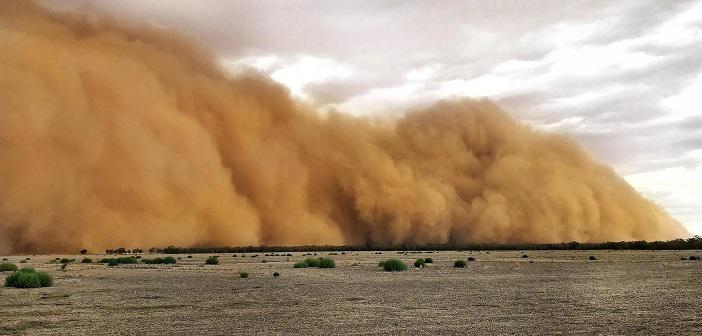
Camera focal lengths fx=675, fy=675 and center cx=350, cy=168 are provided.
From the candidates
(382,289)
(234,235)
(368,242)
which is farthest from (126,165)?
(382,289)

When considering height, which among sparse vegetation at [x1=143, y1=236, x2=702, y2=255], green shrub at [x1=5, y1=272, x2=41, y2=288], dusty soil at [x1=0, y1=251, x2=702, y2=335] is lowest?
dusty soil at [x1=0, y1=251, x2=702, y2=335]

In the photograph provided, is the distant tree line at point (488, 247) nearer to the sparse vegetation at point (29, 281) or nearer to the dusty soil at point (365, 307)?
the sparse vegetation at point (29, 281)

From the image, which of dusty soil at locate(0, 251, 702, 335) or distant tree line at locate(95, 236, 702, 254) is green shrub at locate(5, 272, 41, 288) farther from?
distant tree line at locate(95, 236, 702, 254)

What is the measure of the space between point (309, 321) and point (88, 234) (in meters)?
70.7

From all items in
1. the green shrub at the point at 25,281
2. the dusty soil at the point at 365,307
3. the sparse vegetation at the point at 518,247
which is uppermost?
the sparse vegetation at the point at 518,247

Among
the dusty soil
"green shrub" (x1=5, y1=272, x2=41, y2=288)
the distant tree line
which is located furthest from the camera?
the distant tree line

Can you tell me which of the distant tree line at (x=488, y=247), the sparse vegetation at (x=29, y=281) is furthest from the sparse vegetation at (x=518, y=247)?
the sparse vegetation at (x=29, y=281)

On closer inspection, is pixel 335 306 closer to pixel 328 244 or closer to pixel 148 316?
pixel 148 316

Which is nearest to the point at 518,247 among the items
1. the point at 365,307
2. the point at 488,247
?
the point at 488,247

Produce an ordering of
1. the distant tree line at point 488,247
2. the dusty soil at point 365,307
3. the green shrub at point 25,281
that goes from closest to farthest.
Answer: the dusty soil at point 365,307 < the green shrub at point 25,281 < the distant tree line at point 488,247

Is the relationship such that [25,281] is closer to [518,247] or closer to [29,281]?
[29,281]

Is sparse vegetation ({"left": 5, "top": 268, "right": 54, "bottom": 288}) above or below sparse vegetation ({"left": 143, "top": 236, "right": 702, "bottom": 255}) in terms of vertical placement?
below

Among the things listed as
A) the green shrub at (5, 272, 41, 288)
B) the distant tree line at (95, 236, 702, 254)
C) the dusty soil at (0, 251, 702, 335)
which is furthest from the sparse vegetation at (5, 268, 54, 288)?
the distant tree line at (95, 236, 702, 254)

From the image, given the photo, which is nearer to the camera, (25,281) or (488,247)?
(25,281)
